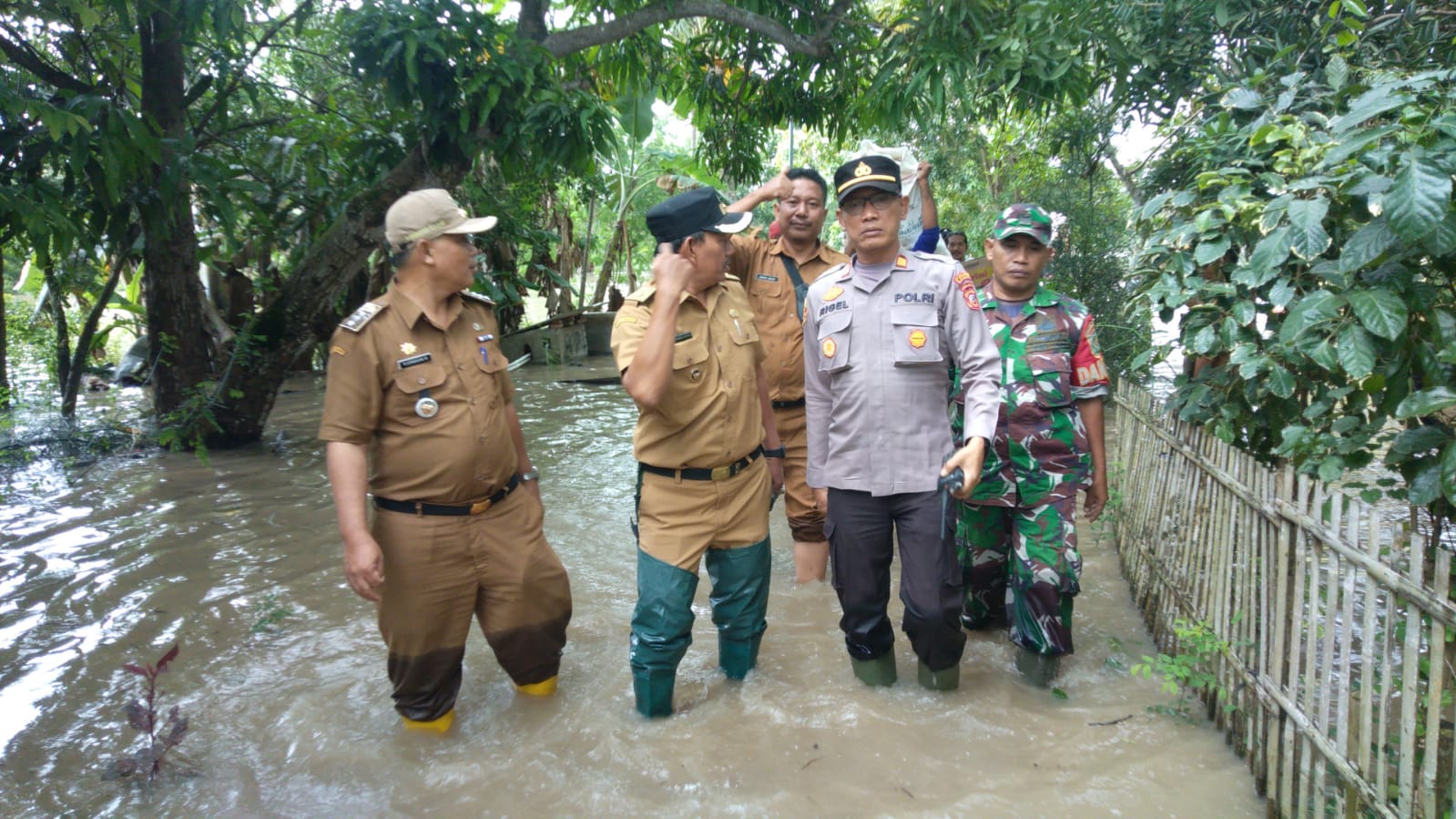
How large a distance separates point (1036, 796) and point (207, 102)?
8573mm

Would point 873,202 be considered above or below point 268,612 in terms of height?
above

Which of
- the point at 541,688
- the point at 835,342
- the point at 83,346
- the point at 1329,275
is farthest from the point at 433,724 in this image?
the point at 83,346

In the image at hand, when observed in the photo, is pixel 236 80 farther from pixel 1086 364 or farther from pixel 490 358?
pixel 1086 364

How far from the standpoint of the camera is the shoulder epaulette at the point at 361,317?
297 centimetres

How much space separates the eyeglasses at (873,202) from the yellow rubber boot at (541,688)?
2117mm

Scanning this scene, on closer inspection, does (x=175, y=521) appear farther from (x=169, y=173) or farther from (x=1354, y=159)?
(x=1354, y=159)

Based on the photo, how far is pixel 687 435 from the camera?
10.5 feet

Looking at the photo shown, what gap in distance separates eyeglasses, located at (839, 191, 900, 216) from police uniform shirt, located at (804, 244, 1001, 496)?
20 centimetres

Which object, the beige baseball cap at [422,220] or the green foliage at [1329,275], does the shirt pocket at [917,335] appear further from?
the beige baseball cap at [422,220]

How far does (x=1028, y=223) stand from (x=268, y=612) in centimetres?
398

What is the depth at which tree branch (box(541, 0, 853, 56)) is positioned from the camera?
7.00 m

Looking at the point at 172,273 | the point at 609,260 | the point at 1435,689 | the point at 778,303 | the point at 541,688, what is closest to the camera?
the point at 1435,689

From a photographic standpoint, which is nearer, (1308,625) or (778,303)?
(1308,625)

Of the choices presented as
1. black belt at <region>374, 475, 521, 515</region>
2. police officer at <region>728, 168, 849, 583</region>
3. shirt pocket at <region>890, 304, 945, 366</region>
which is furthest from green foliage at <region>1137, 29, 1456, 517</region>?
black belt at <region>374, 475, 521, 515</region>
